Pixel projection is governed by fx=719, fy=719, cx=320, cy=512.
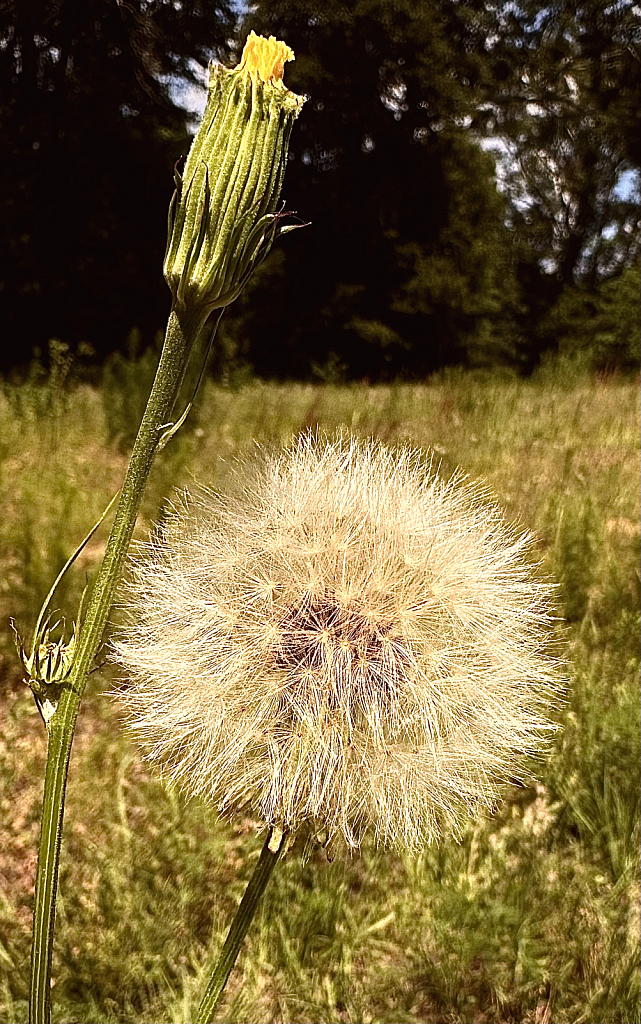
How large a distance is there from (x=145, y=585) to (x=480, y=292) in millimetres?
3166

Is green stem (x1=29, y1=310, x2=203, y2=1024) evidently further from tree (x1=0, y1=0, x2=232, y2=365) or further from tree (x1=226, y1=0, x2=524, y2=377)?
tree (x1=226, y1=0, x2=524, y2=377)

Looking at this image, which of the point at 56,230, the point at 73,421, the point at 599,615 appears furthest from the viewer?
the point at 56,230

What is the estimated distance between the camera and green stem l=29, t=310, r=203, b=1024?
297mm

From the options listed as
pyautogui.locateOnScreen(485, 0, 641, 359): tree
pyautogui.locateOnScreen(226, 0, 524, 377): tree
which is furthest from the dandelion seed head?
pyautogui.locateOnScreen(485, 0, 641, 359): tree

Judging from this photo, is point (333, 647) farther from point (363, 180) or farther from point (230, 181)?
point (363, 180)

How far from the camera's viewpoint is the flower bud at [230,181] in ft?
0.91

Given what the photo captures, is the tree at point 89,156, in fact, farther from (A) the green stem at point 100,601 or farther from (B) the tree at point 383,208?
(A) the green stem at point 100,601

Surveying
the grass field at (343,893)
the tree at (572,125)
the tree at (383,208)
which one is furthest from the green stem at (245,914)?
the tree at (572,125)

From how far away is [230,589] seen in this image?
1.44 feet

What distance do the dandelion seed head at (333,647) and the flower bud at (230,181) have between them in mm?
173

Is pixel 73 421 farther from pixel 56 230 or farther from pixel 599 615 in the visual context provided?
pixel 599 615

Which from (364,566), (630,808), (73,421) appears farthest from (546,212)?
(364,566)

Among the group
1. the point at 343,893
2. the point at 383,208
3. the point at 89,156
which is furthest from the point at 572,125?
the point at 343,893

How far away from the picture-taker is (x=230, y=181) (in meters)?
0.28
